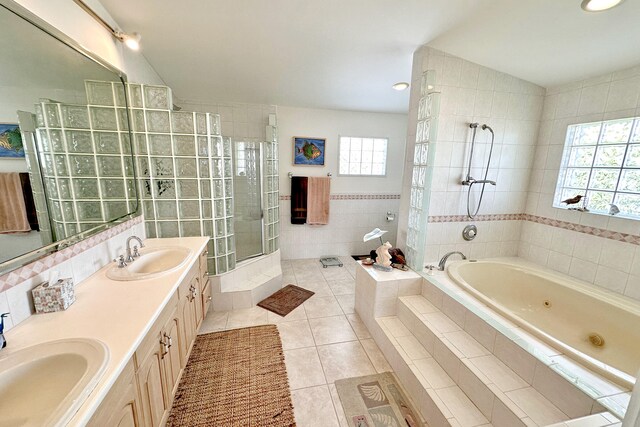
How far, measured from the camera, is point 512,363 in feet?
4.76

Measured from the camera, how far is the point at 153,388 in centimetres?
115

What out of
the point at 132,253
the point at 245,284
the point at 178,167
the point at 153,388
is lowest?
the point at 245,284

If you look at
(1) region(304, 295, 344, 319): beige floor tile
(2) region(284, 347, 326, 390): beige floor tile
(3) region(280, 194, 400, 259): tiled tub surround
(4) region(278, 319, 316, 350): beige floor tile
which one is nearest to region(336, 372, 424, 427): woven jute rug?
(2) region(284, 347, 326, 390): beige floor tile

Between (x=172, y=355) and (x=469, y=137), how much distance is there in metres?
2.91

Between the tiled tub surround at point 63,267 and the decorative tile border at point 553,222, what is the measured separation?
8.56ft

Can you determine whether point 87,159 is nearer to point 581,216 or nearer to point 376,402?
point 376,402

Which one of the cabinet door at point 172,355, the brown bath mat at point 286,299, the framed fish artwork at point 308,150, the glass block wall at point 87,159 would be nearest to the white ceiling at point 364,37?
the glass block wall at point 87,159

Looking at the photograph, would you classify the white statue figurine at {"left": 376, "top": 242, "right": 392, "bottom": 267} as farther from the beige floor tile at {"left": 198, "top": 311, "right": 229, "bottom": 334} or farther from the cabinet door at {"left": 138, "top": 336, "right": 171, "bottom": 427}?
the cabinet door at {"left": 138, "top": 336, "right": 171, "bottom": 427}

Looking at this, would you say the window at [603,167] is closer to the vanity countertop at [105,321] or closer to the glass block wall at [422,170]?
the glass block wall at [422,170]

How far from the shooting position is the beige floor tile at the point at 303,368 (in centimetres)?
176

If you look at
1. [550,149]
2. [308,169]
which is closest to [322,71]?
[308,169]

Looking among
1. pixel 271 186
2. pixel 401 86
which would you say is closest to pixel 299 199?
A: pixel 271 186

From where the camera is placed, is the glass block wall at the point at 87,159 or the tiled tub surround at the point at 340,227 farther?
the tiled tub surround at the point at 340,227

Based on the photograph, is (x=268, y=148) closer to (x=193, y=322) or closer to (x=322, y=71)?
(x=322, y=71)
